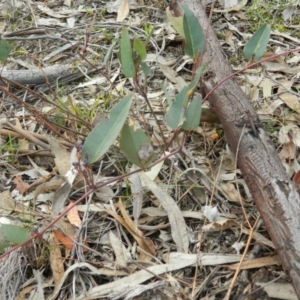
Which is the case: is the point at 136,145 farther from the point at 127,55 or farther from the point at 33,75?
the point at 33,75

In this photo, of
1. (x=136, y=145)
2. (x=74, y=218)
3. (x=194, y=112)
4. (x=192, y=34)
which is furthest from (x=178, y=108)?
(x=74, y=218)

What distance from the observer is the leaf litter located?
3.79 ft

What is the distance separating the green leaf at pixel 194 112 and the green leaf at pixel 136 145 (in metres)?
0.13

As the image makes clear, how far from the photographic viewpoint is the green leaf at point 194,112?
111 centimetres

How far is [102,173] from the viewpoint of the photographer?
145 centimetres

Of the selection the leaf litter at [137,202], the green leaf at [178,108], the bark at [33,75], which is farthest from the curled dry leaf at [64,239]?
the bark at [33,75]

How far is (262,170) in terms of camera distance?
1.23m

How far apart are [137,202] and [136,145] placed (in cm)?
32

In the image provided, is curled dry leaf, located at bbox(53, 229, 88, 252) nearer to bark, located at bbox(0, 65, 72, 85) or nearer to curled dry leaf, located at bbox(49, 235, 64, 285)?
curled dry leaf, located at bbox(49, 235, 64, 285)

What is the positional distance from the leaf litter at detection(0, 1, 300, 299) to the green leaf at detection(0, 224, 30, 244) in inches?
0.9

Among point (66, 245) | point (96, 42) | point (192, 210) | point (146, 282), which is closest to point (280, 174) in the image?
point (192, 210)

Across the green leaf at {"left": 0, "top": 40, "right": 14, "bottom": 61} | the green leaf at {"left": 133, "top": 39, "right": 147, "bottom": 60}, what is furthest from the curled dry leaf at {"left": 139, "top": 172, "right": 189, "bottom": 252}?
the green leaf at {"left": 0, "top": 40, "right": 14, "bottom": 61}

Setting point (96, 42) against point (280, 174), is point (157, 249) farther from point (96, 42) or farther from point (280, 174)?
point (96, 42)

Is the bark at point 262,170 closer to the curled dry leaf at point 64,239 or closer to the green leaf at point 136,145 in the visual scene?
the green leaf at point 136,145
